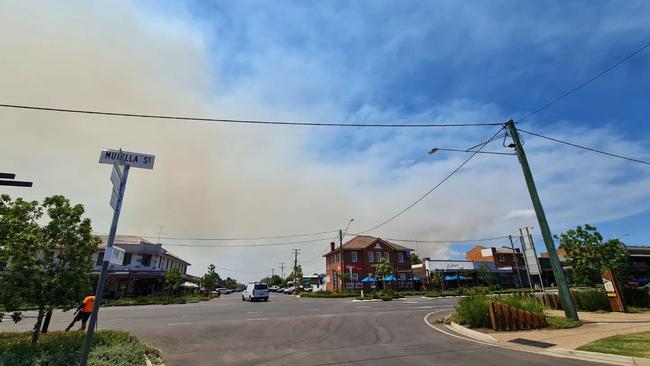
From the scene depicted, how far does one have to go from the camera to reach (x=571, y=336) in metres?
10.6

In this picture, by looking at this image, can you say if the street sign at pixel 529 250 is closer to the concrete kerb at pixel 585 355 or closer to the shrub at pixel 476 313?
the shrub at pixel 476 313

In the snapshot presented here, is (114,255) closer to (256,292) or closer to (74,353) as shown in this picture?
(74,353)

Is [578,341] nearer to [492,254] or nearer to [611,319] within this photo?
[611,319]

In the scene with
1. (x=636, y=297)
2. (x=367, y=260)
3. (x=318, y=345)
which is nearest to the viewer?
(x=318, y=345)

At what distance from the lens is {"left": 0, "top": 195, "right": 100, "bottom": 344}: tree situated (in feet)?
28.9

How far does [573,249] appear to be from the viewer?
1888 centimetres

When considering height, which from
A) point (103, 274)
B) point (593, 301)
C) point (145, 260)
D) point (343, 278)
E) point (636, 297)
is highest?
point (145, 260)

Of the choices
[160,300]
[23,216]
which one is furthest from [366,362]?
[160,300]

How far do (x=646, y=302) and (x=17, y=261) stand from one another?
26.2 meters

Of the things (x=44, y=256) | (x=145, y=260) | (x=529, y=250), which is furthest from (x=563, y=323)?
(x=145, y=260)

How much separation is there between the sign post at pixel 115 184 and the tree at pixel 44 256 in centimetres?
482

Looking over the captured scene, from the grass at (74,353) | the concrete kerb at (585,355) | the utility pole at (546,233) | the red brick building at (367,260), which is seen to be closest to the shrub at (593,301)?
the utility pole at (546,233)

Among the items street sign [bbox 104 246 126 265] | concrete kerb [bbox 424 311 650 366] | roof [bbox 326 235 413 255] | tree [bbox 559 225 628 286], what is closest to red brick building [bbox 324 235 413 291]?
roof [bbox 326 235 413 255]

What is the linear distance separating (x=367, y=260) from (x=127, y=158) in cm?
5528
